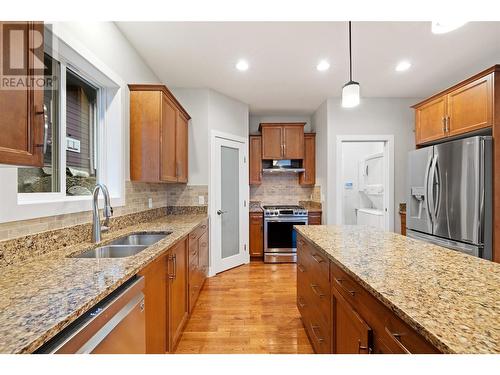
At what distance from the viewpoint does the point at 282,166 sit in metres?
4.70

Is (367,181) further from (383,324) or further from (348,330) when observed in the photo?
(383,324)

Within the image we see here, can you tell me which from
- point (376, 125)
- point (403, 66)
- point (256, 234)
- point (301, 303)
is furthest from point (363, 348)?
point (376, 125)

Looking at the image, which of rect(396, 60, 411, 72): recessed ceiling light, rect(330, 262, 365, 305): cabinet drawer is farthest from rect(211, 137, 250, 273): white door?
rect(330, 262, 365, 305): cabinet drawer

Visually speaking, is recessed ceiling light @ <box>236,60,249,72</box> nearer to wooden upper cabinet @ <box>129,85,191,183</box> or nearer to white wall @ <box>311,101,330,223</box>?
wooden upper cabinet @ <box>129,85,191,183</box>

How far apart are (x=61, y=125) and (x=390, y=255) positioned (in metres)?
2.32

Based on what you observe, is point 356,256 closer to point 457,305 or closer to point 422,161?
point 457,305

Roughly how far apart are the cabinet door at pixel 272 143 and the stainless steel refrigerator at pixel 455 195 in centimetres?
218

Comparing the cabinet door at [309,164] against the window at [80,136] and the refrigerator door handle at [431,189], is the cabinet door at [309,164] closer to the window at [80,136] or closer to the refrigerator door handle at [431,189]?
the refrigerator door handle at [431,189]

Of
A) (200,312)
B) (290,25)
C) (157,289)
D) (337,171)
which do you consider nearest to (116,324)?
(157,289)

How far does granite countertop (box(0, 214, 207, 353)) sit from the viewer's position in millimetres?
642

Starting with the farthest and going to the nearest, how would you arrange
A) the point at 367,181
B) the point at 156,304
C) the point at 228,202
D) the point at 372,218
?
1. the point at 367,181
2. the point at 372,218
3. the point at 228,202
4. the point at 156,304

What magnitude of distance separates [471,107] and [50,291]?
11.8 ft

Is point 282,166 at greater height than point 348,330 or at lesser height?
greater

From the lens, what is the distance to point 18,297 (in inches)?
33.4
